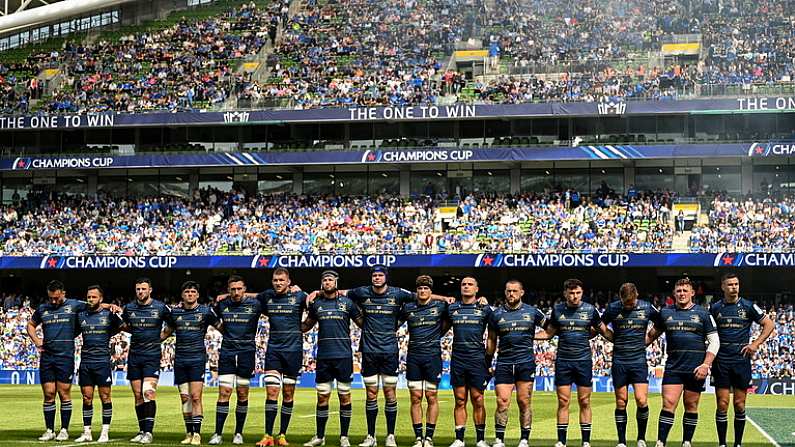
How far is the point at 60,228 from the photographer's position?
48.6 metres

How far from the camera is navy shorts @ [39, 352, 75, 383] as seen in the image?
52.4 ft

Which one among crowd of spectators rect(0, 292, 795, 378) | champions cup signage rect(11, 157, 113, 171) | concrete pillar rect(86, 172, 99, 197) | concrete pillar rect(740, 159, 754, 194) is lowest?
crowd of spectators rect(0, 292, 795, 378)

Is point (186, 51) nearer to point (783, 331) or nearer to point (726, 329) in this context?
point (783, 331)

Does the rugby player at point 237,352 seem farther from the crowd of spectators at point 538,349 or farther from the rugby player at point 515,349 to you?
the crowd of spectators at point 538,349

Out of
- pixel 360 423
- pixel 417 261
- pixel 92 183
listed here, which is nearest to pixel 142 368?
pixel 360 423

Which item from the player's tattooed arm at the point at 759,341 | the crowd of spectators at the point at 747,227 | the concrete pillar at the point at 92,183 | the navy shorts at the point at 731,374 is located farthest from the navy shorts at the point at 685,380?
the concrete pillar at the point at 92,183

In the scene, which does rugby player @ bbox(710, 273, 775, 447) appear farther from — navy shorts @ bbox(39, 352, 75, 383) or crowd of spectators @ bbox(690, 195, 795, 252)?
crowd of spectators @ bbox(690, 195, 795, 252)

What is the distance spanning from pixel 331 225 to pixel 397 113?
5.35 metres

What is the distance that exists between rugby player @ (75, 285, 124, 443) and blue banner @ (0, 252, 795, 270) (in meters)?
27.1

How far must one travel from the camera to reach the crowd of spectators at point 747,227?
4159 centimetres

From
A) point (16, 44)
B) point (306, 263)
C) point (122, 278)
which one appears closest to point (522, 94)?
point (306, 263)

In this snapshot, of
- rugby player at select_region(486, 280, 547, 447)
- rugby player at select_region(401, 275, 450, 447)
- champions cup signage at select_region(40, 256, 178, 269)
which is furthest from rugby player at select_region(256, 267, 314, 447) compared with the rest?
champions cup signage at select_region(40, 256, 178, 269)

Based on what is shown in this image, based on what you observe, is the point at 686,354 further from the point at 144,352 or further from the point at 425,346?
the point at 144,352

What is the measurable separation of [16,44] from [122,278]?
17805 mm
